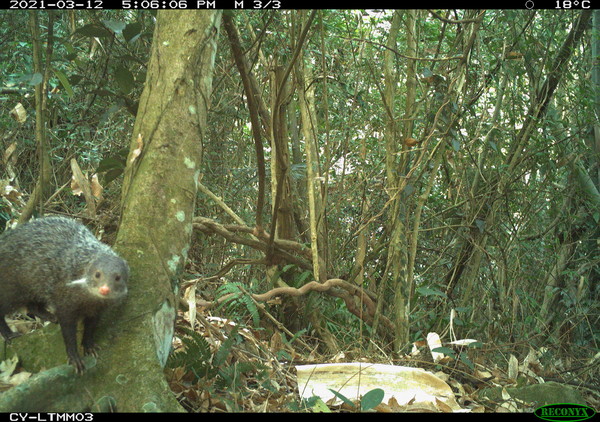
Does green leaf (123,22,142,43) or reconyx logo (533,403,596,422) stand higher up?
green leaf (123,22,142,43)

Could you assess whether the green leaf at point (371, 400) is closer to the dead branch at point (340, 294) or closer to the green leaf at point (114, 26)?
the dead branch at point (340, 294)

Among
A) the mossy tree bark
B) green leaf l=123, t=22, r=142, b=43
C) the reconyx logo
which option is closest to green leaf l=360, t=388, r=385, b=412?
the mossy tree bark

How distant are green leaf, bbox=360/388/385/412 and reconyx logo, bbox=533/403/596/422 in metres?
1.12

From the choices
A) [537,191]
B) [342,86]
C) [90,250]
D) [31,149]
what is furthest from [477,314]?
[31,149]

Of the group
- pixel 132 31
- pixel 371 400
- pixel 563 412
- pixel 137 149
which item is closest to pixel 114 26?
pixel 132 31

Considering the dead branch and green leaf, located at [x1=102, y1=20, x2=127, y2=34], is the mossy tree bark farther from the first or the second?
the dead branch

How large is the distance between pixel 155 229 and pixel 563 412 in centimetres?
273

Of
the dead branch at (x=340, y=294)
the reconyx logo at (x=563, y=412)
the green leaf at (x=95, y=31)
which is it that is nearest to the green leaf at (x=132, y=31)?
the green leaf at (x=95, y=31)

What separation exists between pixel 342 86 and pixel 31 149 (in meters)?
3.97

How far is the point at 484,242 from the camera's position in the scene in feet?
17.6

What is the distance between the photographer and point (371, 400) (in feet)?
9.52

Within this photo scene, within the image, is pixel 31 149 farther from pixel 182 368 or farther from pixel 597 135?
pixel 597 135

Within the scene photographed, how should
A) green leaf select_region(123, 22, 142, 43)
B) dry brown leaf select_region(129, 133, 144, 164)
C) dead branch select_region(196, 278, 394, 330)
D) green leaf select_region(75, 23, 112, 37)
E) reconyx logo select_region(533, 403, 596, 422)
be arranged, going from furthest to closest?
dead branch select_region(196, 278, 394, 330)
green leaf select_region(123, 22, 142, 43)
green leaf select_region(75, 23, 112, 37)
reconyx logo select_region(533, 403, 596, 422)
dry brown leaf select_region(129, 133, 144, 164)

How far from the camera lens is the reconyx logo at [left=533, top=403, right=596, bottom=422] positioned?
3375 mm
